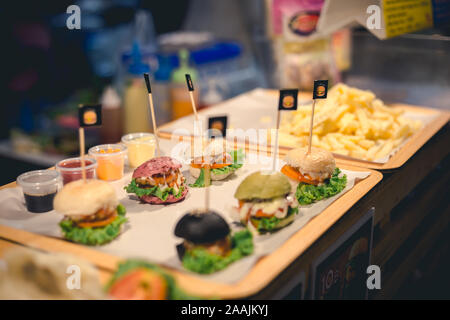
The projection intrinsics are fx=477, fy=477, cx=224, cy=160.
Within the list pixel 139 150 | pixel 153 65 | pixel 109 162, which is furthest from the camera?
pixel 153 65

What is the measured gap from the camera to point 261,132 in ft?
10.0

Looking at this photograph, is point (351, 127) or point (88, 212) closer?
point (88, 212)

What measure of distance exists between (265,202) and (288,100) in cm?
45

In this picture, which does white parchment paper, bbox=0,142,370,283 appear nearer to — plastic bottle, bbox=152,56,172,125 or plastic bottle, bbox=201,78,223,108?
plastic bottle, bbox=201,78,223,108

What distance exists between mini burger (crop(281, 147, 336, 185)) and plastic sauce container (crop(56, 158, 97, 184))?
35.6 inches

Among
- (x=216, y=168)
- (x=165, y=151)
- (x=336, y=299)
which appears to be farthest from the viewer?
(x=165, y=151)

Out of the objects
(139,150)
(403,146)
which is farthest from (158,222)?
(403,146)

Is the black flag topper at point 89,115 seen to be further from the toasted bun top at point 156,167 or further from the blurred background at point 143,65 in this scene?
the blurred background at point 143,65

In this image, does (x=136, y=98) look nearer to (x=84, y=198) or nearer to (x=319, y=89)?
(x=319, y=89)

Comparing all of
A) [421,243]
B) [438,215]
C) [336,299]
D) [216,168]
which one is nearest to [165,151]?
[216,168]

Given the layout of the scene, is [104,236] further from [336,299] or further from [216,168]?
[336,299]

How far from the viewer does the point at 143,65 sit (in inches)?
161

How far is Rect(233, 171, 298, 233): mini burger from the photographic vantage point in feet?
5.93
